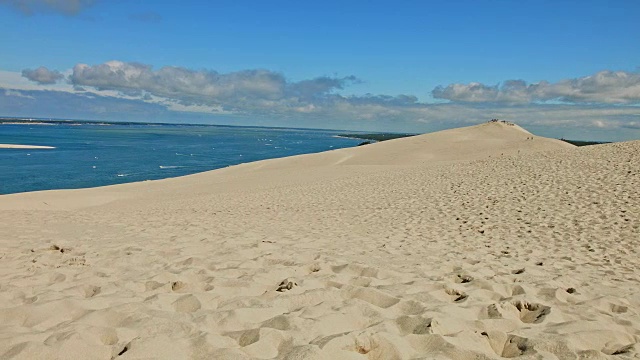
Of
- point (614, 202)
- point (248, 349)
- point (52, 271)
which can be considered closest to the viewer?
point (248, 349)

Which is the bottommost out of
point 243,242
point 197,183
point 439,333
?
point 197,183

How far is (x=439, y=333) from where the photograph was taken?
148 inches

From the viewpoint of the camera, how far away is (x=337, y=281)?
527cm

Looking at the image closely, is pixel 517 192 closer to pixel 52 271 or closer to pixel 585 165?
pixel 585 165

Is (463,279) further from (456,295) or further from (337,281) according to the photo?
(337,281)

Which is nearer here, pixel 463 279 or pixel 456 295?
pixel 456 295

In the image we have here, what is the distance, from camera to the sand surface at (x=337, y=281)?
11.5 feet

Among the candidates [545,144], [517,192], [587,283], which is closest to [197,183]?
[517,192]

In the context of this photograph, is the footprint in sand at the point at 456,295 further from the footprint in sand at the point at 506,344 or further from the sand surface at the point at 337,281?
the footprint in sand at the point at 506,344

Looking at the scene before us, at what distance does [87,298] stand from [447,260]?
505 centimetres

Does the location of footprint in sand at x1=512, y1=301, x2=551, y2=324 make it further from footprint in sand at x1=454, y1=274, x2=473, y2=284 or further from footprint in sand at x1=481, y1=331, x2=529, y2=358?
footprint in sand at x1=454, y1=274, x2=473, y2=284

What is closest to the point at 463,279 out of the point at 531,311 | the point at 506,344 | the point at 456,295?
the point at 456,295

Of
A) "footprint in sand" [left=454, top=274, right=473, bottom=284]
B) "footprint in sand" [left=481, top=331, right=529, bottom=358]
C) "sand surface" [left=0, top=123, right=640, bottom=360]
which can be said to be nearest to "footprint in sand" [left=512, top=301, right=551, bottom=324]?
"sand surface" [left=0, top=123, right=640, bottom=360]

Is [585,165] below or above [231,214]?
above
